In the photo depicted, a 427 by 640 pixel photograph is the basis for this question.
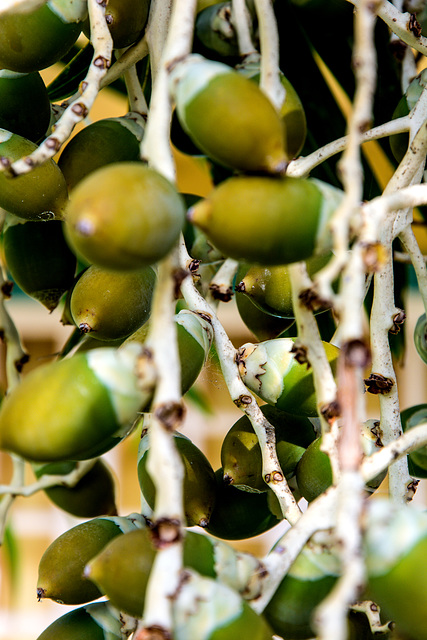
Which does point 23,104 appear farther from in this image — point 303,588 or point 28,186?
point 303,588

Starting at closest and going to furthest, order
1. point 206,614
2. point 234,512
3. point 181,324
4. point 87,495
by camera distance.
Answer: point 206,614 → point 181,324 → point 234,512 → point 87,495

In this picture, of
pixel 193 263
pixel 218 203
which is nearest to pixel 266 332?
pixel 193 263

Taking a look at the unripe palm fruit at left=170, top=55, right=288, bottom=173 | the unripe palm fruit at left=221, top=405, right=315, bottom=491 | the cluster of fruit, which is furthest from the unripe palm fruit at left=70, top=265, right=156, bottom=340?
the unripe palm fruit at left=170, top=55, right=288, bottom=173

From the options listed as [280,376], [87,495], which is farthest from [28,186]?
[87,495]

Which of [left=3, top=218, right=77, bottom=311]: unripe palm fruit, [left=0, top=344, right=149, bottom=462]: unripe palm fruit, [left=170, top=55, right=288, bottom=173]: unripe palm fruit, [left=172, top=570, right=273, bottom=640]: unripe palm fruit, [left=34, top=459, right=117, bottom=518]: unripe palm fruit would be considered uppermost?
[left=170, top=55, right=288, bottom=173]: unripe palm fruit

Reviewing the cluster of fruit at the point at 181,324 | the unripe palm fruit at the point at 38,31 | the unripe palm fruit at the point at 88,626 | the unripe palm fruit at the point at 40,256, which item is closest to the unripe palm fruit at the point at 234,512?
the cluster of fruit at the point at 181,324

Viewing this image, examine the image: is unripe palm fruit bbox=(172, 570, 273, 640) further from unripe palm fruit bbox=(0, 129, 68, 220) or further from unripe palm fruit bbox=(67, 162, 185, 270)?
unripe palm fruit bbox=(0, 129, 68, 220)
